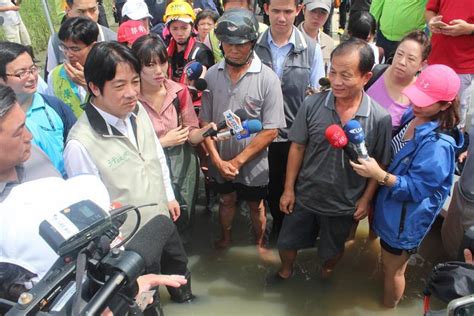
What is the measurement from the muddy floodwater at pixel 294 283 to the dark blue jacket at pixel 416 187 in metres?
0.72

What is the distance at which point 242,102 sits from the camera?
2.85 metres

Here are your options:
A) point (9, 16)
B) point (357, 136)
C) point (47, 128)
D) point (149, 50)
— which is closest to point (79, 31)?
point (149, 50)

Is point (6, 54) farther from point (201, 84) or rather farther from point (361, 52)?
point (361, 52)

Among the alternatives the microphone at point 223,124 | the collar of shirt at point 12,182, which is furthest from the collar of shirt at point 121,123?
the microphone at point 223,124

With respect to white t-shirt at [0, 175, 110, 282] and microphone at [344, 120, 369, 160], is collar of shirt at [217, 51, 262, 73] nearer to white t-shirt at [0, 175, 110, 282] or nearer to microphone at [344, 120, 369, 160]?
microphone at [344, 120, 369, 160]

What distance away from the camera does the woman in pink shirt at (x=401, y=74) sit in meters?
2.71

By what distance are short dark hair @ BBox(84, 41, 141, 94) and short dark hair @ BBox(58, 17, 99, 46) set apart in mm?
809

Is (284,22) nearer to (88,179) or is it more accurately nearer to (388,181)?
(388,181)

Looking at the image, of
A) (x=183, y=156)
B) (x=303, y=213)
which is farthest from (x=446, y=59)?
(x=183, y=156)

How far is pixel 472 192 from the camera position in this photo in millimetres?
2584

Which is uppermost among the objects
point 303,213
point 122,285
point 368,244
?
point 122,285

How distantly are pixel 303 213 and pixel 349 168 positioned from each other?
47cm

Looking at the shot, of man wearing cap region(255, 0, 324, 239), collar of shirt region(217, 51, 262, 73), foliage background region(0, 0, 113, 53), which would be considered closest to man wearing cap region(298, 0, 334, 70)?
man wearing cap region(255, 0, 324, 239)

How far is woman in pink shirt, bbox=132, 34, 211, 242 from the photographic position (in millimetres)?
2641
